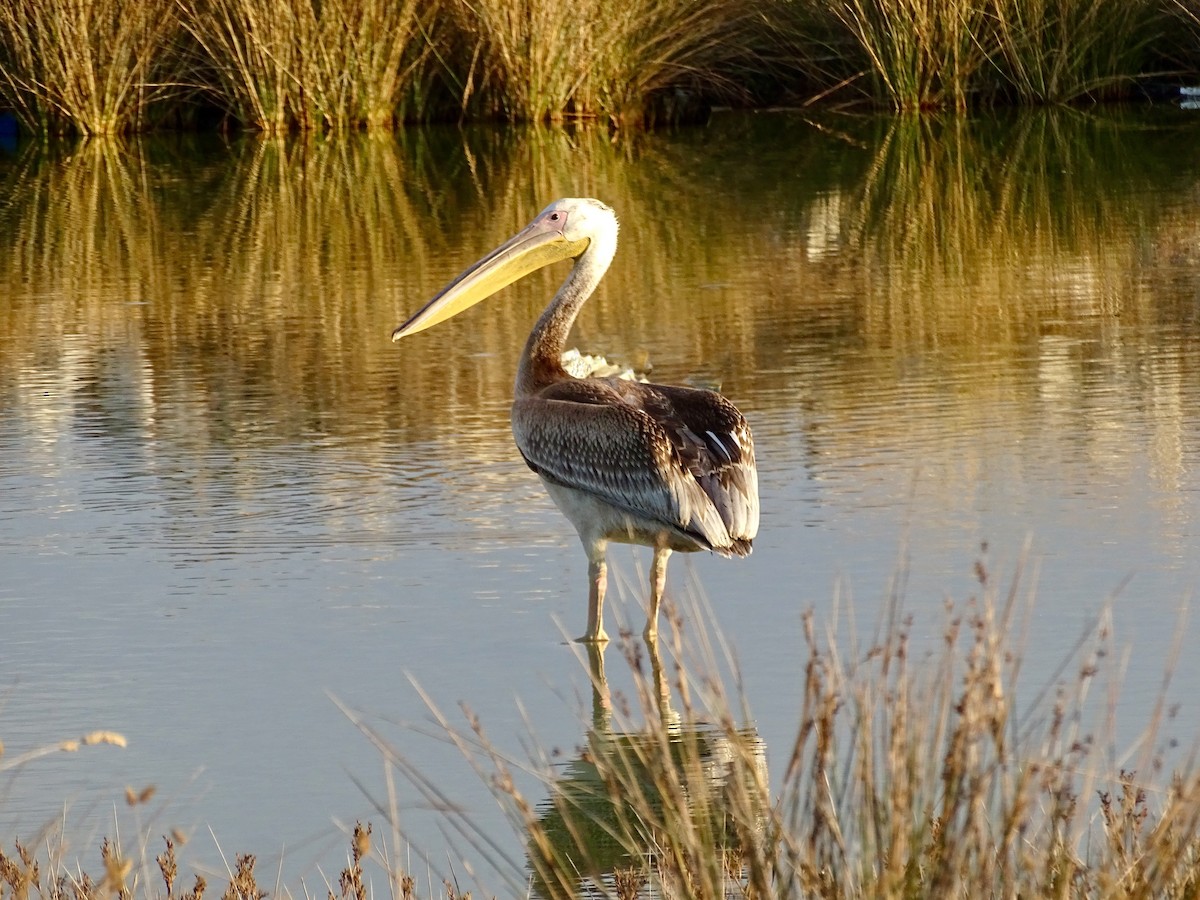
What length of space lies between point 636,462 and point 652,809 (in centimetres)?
144

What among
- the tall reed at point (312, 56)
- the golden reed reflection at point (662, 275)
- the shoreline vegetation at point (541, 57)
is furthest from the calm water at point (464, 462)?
the shoreline vegetation at point (541, 57)

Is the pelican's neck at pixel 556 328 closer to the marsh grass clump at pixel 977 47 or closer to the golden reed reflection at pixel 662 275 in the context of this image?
the golden reed reflection at pixel 662 275

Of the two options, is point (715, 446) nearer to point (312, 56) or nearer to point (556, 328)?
point (556, 328)

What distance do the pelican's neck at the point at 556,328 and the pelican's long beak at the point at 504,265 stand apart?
75 mm

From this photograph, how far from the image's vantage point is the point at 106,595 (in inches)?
237

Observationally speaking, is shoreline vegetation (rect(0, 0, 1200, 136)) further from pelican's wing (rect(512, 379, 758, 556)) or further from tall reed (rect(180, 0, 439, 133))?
pelican's wing (rect(512, 379, 758, 556))

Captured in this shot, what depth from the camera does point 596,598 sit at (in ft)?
18.1

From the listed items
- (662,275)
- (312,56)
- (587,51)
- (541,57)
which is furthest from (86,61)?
(662,275)

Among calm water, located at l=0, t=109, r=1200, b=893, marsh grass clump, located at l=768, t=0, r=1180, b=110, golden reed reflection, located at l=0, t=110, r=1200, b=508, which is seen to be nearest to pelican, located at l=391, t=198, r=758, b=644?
calm water, located at l=0, t=109, r=1200, b=893

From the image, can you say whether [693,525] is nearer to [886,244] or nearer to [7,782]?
[7,782]

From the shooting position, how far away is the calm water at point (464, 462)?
193 inches

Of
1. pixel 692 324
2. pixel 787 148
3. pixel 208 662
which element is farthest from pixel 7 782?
pixel 787 148

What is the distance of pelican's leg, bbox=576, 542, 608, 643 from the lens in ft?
18.1

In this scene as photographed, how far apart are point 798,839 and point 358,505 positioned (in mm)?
3973
